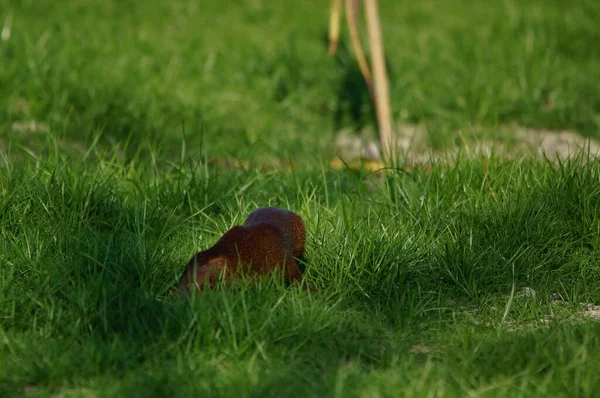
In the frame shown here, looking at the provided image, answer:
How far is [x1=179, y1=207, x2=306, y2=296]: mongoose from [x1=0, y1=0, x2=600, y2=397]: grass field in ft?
0.22

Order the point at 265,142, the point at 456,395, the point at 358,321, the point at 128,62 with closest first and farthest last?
1. the point at 456,395
2. the point at 358,321
3. the point at 265,142
4. the point at 128,62

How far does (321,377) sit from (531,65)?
3.95m

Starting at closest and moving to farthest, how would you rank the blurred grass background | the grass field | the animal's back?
1. the grass field
2. the animal's back
3. the blurred grass background

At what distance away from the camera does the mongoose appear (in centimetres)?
253

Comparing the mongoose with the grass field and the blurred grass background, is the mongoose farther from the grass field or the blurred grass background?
the blurred grass background

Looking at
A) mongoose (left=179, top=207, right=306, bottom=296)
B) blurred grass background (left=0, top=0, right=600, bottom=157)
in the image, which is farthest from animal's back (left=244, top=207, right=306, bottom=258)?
blurred grass background (left=0, top=0, right=600, bottom=157)

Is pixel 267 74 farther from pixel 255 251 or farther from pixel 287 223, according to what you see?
pixel 255 251

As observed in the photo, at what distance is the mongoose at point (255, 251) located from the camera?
2525 millimetres

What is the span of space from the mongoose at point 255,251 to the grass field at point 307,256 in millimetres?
68

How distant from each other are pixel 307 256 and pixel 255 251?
0.85 feet

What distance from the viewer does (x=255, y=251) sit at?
2592 mm

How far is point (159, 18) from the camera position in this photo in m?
6.62

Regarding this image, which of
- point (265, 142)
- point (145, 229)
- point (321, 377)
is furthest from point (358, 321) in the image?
point (265, 142)

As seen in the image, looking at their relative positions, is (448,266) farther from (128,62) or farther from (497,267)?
(128,62)
